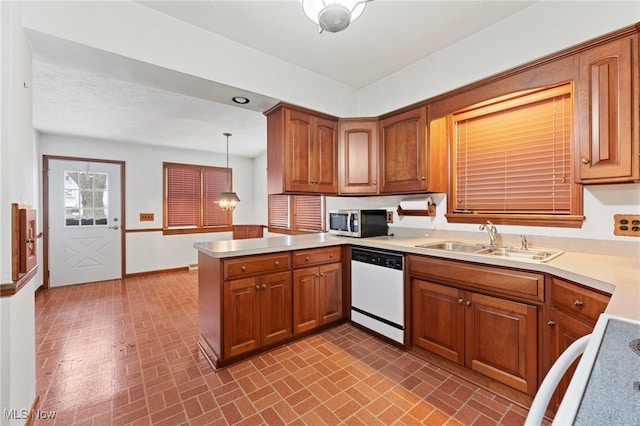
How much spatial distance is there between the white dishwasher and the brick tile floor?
0.15 metres

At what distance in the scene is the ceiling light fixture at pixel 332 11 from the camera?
4.33 feet

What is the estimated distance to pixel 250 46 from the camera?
235 cm

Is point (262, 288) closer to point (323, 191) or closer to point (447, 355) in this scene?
point (323, 191)

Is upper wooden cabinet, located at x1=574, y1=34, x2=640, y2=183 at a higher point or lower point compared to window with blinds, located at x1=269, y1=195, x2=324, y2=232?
higher

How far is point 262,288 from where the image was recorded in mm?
2291

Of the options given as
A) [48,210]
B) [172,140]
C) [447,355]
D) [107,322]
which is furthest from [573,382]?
[48,210]

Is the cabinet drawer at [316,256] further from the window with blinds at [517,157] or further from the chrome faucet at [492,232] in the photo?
the chrome faucet at [492,232]

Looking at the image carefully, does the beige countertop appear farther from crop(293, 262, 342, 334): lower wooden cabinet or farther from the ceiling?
the ceiling

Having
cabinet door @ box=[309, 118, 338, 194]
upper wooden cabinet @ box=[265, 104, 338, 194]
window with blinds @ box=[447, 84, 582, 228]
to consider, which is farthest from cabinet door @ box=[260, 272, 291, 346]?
window with blinds @ box=[447, 84, 582, 228]

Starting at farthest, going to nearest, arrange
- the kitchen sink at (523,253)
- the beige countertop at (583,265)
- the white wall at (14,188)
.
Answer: the kitchen sink at (523,253), the white wall at (14,188), the beige countertop at (583,265)

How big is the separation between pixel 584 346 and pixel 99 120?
5049 millimetres

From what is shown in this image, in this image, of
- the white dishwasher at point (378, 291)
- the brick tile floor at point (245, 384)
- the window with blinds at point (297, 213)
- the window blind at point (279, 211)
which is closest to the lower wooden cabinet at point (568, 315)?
the brick tile floor at point (245, 384)

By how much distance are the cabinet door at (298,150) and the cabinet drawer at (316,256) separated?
631 millimetres

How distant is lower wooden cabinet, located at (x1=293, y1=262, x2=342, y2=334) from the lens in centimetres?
252
